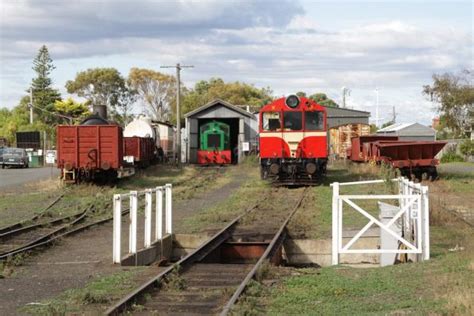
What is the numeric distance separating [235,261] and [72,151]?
52.9 ft

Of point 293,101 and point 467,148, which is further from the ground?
point 293,101

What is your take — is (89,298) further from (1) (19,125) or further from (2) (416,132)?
(1) (19,125)

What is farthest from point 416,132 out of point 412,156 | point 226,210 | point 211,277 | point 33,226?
point 211,277

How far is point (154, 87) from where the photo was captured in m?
103

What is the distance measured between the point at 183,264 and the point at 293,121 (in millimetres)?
17524

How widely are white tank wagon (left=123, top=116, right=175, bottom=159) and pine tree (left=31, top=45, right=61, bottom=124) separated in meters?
40.8

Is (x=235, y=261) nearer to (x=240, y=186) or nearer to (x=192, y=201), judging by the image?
(x=192, y=201)

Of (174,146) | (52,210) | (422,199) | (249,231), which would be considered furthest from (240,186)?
(174,146)

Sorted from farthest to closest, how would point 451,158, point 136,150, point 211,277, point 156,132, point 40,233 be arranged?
point 451,158, point 156,132, point 136,150, point 40,233, point 211,277

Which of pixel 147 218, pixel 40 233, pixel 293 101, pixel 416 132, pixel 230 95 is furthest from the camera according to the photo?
pixel 230 95

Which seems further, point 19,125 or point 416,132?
point 19,125

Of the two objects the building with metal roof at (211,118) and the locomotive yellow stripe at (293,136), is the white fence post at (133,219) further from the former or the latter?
the building with metal roof at (211,118)

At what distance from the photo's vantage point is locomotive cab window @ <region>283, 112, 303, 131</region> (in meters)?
28.4

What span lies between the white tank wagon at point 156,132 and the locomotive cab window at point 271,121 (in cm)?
2206
